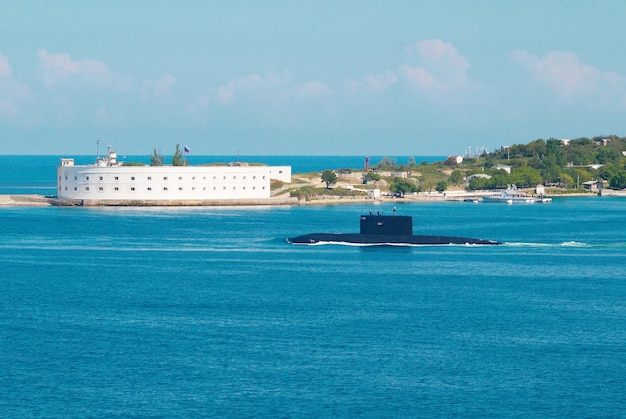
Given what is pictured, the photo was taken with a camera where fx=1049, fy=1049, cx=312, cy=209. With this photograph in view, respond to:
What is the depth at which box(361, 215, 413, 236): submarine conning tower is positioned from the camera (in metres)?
71.7

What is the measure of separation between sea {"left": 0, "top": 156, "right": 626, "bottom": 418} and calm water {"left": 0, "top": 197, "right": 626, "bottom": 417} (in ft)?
0.33

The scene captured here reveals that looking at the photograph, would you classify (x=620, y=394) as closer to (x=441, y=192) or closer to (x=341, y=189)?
(x=341, y=189)

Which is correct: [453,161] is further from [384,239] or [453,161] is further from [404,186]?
[384,239]

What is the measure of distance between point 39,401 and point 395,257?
122 feet

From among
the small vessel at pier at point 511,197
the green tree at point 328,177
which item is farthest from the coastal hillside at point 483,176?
the small vessel at pier at point 511,197

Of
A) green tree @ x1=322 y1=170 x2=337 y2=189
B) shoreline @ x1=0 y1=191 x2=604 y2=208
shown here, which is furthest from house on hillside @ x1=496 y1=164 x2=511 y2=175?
green tree @ x1=322 y1=170 x2=337 y2=189

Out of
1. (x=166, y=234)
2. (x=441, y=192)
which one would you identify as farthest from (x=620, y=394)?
(x=441, y=192)

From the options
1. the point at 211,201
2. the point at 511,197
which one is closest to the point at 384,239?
the point at 211,201

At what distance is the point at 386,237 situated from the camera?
72.0m

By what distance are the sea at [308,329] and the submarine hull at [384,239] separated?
3.42ft

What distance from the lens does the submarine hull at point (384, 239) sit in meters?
72.0

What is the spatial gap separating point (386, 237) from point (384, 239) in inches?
9.0

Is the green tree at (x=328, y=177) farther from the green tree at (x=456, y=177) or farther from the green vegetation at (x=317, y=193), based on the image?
the green tree at (x=456, y=177)

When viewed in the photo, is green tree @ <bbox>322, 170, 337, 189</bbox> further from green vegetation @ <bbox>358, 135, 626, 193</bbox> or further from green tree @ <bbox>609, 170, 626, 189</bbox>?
green tree @ <bbox>609, 170, 626, 189</bbox>
